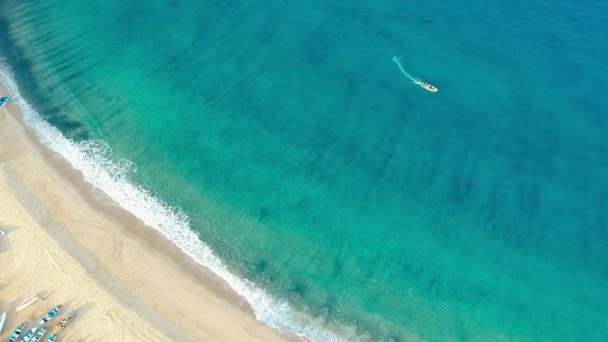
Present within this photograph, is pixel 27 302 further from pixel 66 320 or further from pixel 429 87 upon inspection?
pixel 429 87

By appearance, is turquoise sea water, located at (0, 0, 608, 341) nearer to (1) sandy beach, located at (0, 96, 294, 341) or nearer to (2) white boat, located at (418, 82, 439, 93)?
(2) white boat, located at (418, 82, 439, 93)

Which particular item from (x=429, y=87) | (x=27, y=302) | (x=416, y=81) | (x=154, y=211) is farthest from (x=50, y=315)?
(x=429, y=87)

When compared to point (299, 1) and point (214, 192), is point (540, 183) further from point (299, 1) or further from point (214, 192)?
point (299, 1)

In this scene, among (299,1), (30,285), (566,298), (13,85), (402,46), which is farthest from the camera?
(299,1)

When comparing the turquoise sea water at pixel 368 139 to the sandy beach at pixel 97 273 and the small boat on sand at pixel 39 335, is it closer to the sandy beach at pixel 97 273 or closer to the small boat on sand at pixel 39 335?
the sandy beach at pixel 97 273

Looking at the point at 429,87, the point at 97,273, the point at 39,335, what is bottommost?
the point at 39,335

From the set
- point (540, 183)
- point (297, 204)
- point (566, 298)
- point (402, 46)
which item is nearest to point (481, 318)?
point (566, 298)

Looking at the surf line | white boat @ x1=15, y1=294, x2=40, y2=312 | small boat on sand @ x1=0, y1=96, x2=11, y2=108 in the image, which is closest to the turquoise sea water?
the surf line
